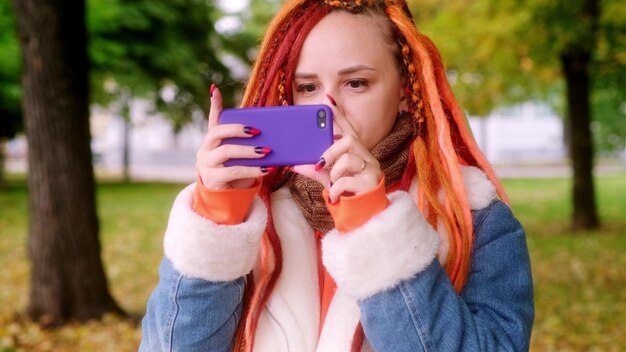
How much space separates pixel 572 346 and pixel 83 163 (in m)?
4.37

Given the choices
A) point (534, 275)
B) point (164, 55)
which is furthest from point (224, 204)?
point (164, 55)

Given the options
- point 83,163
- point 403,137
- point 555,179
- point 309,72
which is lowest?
point 555,179

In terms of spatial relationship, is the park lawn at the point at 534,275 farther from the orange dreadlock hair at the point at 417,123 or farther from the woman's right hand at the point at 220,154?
the woman's right hand at the point at 220,154

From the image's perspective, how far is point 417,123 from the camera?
1.69 meters

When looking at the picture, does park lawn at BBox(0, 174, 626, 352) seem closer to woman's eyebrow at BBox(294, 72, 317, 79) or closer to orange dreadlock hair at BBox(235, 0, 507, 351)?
orange dreadlock hair at BBox(235, 0, 507, 351)

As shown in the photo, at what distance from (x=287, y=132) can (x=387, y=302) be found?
1.27 feet

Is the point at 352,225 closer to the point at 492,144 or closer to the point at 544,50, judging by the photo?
the point at 544,50

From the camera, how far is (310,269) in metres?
1.68

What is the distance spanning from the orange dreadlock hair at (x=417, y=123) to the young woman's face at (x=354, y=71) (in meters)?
0.04

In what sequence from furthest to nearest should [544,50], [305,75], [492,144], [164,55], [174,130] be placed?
[492,144]
[174,130]
[164,55]
[544,50]
[305,75]

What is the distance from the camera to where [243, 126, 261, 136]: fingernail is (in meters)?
1.46

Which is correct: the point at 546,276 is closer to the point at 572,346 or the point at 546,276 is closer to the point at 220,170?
the point at 572,346

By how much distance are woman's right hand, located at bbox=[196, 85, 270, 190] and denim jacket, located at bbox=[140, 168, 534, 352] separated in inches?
5.1

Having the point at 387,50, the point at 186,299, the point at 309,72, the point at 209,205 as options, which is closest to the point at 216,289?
the point at 186,299
